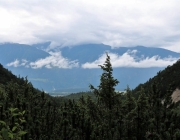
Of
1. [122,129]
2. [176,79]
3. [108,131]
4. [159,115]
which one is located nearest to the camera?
[108,131]

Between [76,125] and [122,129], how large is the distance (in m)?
4.77

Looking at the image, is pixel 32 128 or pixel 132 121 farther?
pixel 32 128

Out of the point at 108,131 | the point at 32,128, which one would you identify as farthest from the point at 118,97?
the point at 32,128

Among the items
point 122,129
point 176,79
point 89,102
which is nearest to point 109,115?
point 122,129

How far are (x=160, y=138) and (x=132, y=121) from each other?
3619 mm

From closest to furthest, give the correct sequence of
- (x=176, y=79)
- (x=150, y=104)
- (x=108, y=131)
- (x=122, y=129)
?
(x=108, y=131) < (x=122, y=129) < (x=150, y=104) < (x=176, y=79)

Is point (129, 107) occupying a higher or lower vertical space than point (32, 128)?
higher

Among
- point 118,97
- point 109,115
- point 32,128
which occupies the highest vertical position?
point 118,97

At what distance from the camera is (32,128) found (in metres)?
29.9

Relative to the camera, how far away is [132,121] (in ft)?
81.4

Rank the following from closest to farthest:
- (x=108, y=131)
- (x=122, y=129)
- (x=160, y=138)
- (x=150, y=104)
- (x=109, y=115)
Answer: (x=160, y=138) < (x=109, y=115) < (x=108, y=131) < (x=122, y=129) < (x=150, y=104)

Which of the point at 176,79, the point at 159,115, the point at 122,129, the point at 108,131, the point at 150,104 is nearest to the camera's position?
the point at 108,131

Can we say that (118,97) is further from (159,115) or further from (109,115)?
(159,115)

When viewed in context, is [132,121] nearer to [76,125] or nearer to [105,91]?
[105,91]
